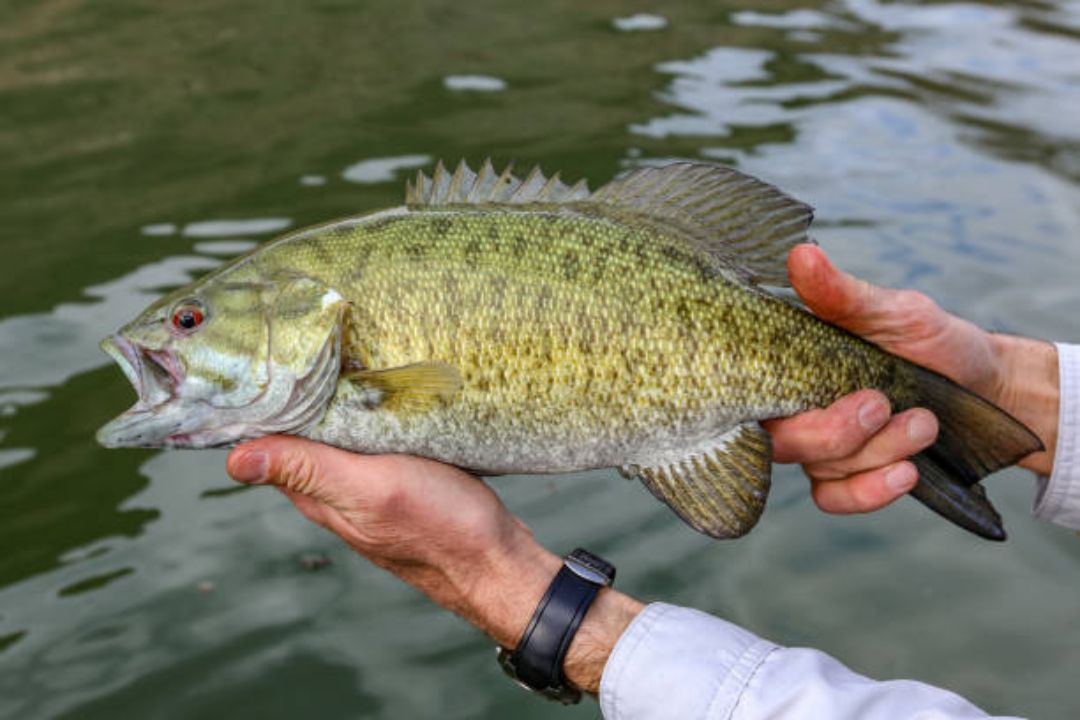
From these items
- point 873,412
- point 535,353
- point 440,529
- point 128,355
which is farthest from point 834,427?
point 128,355

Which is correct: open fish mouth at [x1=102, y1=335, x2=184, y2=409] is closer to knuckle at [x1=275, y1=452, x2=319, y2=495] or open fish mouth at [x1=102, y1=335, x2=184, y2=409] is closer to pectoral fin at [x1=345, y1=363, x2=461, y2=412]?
knuckle at [x1=275, y1=452, x2=319, y2=495]

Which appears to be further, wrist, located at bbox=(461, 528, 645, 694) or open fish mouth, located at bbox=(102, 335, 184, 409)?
wrist, located at bbox=(461, 528, 645, 694)

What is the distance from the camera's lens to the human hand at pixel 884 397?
281cm

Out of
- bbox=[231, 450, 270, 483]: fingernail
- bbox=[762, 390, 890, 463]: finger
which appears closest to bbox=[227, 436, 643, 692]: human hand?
bbox=[231, 450, 270, 483]: fingernail

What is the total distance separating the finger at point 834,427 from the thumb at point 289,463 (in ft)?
3.87

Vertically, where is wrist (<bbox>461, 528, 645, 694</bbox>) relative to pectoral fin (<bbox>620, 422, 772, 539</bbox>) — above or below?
below

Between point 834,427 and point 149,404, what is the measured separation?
1.72m

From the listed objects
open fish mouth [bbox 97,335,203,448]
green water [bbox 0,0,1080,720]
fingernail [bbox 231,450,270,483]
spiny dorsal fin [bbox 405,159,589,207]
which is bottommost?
green water [bbox 0,0,1080,720]

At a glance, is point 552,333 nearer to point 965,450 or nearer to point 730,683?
point 730,683

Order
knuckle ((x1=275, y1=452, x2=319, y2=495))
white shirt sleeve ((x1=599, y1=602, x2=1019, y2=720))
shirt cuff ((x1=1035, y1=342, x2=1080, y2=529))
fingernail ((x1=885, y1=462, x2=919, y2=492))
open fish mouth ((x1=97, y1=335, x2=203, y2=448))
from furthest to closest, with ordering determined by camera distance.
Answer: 1. shirt cuff ((x1=1035, y1=342, x2=1080, y2=529))
2. fingernail ((x1=885, y1=462, x2=919, y2=492))
3. knuckle ((x1=275, y1=452, x2=319, y2=495))
4. open fish mouth ((x1=97, y1=335, x2=203, y2=448))
5. white shirt sleeve ((x1=599, y1=602, x2=1019, y2=720))

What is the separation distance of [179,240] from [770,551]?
169 inches

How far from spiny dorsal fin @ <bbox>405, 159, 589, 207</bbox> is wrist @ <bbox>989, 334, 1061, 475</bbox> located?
1670mm

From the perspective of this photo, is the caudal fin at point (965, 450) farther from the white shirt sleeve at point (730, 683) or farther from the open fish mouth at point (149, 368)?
the open fish mouth at point (149, 368)

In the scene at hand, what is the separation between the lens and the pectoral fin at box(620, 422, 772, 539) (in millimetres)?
2861
